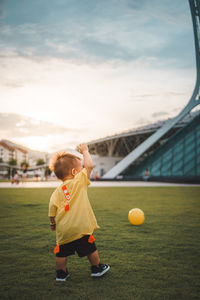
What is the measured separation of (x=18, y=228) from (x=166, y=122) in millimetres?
39627

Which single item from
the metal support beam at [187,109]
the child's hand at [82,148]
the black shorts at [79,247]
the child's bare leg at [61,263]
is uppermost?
the metal support beam at [187,109]

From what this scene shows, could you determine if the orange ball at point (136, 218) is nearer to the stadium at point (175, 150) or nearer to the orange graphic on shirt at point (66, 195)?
the orange graphic on shirt at point (66, 195)

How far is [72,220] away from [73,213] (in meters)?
0.08

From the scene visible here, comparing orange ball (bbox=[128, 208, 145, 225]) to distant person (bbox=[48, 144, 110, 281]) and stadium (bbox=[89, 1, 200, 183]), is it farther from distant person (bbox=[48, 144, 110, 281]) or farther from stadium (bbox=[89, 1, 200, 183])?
stadium (bbox=[89, 1, 200, 183])

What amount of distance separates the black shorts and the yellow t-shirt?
2.5 inches

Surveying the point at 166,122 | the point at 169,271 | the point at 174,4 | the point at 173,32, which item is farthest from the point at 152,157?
the point at 169,271

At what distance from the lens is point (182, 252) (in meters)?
4.35

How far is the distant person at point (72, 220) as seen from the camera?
3.36m

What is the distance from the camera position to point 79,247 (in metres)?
3.42

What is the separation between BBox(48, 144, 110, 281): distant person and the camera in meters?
3.36

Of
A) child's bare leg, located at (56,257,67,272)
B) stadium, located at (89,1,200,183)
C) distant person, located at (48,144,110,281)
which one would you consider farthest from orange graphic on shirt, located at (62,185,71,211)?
stadium, located at (89,1,200,183)

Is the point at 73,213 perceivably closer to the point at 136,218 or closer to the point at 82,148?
the point at 82,148

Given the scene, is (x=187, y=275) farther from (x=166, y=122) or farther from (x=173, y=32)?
(x=166, y=122)

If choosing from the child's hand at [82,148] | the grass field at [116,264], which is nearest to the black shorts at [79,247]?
the grass field at [116,264]
